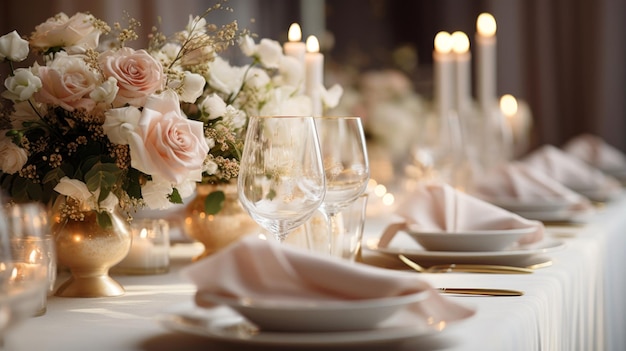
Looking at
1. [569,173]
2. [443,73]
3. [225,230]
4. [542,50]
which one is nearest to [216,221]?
[225,230]

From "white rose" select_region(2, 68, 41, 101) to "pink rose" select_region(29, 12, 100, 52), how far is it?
0.31ft

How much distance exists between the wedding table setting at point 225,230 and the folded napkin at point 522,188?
32 centimetres

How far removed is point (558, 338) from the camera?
4.25 ft

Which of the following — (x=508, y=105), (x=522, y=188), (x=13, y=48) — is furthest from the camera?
(x=508, y=105)

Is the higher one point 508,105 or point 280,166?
point 508,105

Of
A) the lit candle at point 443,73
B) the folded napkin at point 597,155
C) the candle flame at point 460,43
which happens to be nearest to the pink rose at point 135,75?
the candle flame at point 460,43

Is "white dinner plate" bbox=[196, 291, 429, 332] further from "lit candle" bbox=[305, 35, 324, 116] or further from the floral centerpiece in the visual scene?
"lit candle" bbox=[305, 35, 324, 116]

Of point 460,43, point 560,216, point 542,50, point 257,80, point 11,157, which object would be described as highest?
point 542,50

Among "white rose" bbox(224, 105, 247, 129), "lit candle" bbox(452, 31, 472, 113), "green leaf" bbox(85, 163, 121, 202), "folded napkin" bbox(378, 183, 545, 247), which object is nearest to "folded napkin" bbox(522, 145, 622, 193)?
"lit candle" bbox(452, 31, 472, 113)

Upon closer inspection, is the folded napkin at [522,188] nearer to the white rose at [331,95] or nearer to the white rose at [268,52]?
the white rose at [331,95]

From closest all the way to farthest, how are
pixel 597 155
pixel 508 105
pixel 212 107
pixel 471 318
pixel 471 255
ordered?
pixel 471 318, pixel 212 107, pixel 471 255, pixel 508 105, pixel 597 155

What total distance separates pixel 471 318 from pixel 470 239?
547mm

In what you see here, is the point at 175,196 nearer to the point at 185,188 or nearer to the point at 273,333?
the point at 185,188

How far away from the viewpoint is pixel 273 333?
82 centimetres
